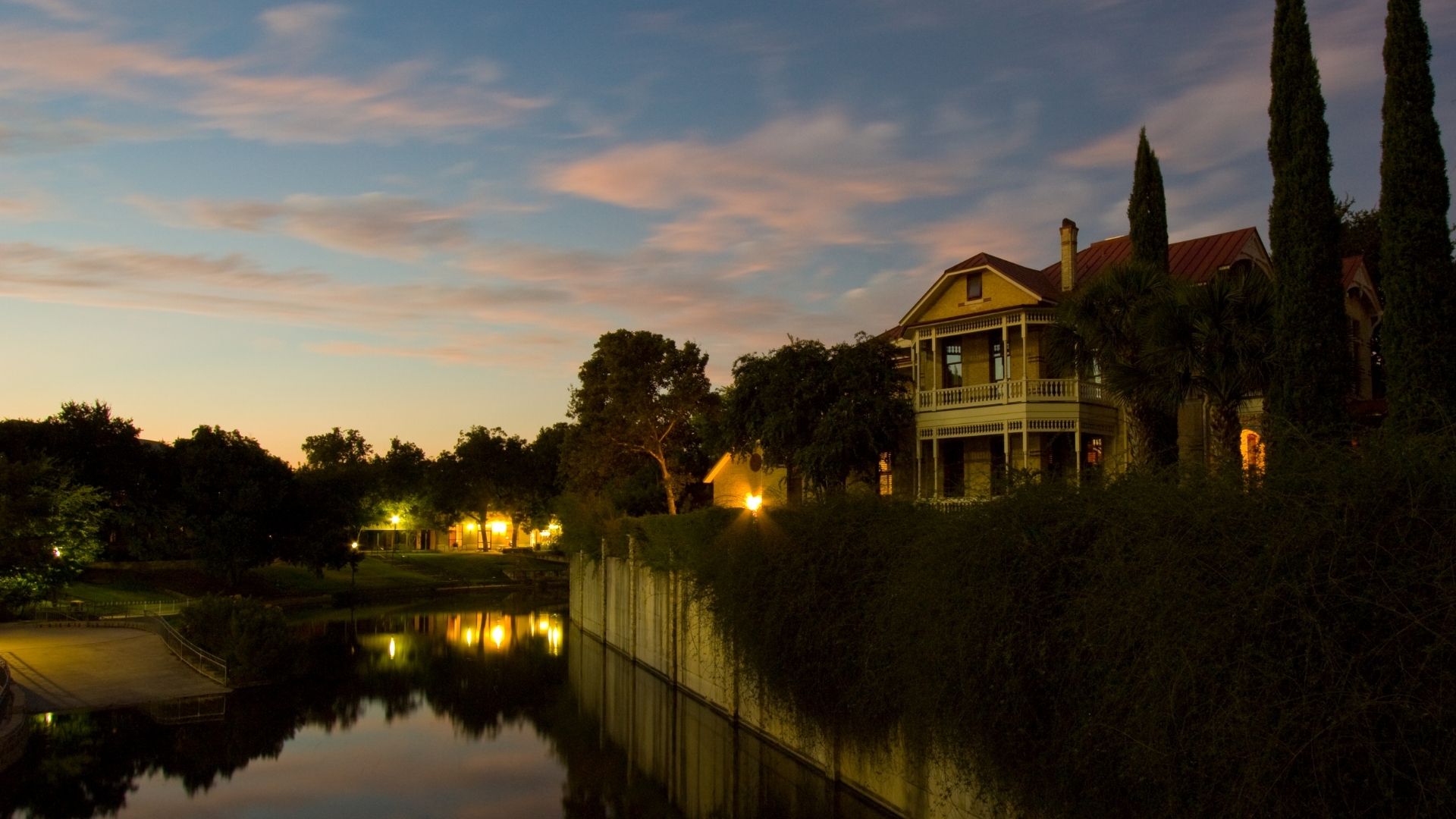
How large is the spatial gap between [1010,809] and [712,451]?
3616cm

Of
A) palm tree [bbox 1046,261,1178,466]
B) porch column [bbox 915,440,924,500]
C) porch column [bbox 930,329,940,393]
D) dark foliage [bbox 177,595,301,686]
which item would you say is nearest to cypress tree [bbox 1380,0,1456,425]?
palm tree [bbox 1046,261,1178,466]

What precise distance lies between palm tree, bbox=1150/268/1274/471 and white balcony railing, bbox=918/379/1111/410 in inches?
357

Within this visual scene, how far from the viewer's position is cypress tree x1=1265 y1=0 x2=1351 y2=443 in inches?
755

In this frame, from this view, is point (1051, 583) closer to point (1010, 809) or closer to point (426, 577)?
point (1010, 809)

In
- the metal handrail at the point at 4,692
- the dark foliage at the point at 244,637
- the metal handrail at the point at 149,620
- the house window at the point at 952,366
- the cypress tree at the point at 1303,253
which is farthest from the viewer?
the house window at the point at 952,366

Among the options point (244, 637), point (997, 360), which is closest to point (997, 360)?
point (997, 360)

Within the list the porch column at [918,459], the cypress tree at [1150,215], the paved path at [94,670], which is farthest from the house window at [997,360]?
the paved path at [94,670]

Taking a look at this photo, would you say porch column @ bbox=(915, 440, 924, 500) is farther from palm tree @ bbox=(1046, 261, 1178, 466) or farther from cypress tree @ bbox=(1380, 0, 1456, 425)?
cypress tree @ bbox=(1380, 0, 1456, 425)

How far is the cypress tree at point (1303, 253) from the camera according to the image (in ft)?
63.0

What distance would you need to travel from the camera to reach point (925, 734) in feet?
44.4

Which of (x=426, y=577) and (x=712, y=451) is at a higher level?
(x=712, y=451)

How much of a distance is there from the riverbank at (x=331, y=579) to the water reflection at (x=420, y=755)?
14.2m

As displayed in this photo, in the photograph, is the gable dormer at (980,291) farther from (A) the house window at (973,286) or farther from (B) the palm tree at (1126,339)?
(B) the palm tree at (1126,339)

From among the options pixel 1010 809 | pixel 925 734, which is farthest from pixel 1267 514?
pixel 925 734
